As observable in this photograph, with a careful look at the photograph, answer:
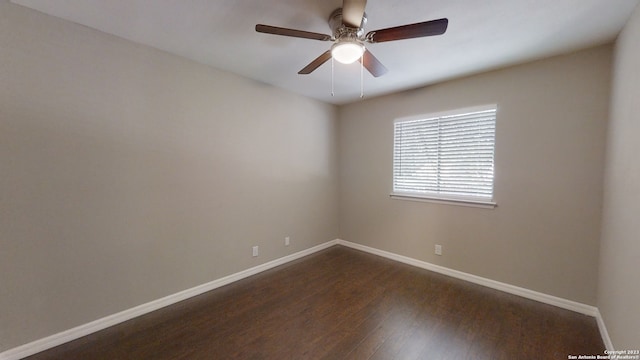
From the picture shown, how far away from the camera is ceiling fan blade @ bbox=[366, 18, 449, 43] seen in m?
1.36

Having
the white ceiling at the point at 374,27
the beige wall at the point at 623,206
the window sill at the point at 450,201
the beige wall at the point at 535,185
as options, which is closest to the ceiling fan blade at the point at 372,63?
the white ceiling at the point at 374,27

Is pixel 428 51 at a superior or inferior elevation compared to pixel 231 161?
superior

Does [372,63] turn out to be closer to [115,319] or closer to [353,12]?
[353,12]

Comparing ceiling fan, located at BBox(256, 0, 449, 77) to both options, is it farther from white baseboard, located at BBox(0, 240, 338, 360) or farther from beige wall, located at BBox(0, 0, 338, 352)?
white baseboard, located at BBox(0, 240, 338, 360)

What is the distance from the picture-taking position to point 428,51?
2242 millimetres

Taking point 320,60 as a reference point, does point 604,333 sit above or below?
below

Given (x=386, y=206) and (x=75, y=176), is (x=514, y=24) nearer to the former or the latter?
(x=386, y=206)

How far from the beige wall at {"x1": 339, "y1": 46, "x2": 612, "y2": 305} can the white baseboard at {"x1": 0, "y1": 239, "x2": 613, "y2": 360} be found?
7 cm

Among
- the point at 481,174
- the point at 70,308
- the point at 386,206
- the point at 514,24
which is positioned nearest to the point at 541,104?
the point at 481,174

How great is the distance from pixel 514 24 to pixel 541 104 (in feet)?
3.41

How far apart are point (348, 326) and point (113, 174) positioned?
2.41 meters

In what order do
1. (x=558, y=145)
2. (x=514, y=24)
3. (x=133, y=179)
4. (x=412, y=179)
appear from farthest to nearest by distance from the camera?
(x=412, y=179) → (x=558, y=145) → (x=133, y=179) → (x=514, y=24)

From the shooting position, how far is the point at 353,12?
139 cm

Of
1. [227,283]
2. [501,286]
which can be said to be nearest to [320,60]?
[227,283]
